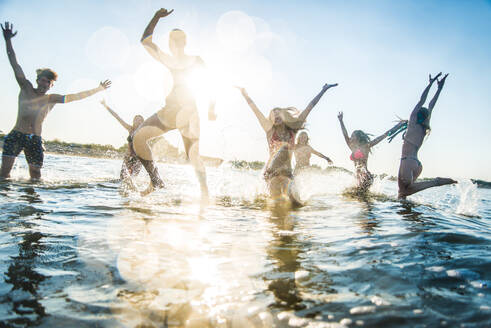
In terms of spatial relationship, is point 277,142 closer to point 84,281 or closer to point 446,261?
point 446,261

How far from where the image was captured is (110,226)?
10.5 feet

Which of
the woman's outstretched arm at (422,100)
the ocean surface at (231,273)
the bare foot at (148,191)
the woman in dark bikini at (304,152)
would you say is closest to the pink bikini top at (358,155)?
the woman in dark bikini at (304,152)

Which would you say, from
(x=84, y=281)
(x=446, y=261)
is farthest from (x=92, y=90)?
(x=446, y=261)

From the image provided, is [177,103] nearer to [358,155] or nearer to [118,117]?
[118,117]

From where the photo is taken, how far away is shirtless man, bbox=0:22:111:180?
5969 mm

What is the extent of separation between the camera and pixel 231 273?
82.5 inches

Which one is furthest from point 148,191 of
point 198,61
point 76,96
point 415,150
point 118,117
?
point 415,150

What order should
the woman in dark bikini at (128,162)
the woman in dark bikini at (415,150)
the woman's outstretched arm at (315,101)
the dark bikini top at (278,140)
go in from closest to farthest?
the woman's outstretched arm at (315,101) < the dark bikini top at (278,140) < the woman in dark bikini at (415,150) < the woman in dark bikini at (128,162)

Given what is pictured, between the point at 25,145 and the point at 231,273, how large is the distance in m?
6.32

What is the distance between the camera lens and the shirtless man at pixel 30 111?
5.97 meters

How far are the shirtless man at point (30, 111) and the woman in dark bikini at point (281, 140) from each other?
3736 mm

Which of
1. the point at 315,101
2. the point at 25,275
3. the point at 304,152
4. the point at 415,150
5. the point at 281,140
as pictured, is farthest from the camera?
the point at 304,152

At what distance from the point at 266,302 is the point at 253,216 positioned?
280cm

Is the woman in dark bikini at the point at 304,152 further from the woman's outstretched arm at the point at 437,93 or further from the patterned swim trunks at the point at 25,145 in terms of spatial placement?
the patterned swim trunks at the point at 25,145
